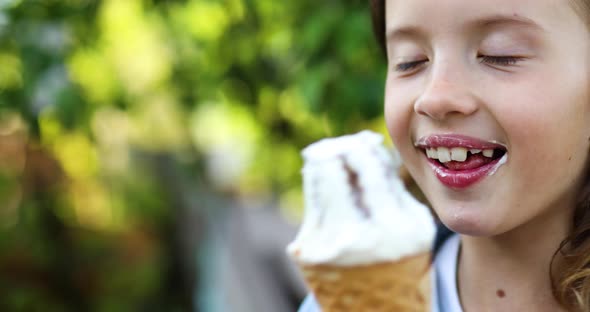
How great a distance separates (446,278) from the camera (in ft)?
5.29

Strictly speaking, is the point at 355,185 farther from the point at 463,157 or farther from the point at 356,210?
the point at 463,157

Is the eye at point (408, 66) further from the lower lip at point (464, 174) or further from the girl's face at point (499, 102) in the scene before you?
the lower lip at point (464, 174)

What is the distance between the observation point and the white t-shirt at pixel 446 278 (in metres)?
1.58

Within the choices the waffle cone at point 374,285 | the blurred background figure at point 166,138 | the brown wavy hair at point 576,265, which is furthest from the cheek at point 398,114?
the blurred background figure at point 166,138

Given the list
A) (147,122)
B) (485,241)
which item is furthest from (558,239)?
(147,122)

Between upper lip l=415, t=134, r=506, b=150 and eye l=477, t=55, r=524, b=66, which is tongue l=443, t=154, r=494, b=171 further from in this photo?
eye l=477, t=55, r=524, b=66

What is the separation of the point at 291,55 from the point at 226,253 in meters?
1.36

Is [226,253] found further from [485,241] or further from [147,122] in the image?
[485,241]

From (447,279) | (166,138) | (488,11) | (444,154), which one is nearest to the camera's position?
(488,11)

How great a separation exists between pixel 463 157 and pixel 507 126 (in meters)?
0.11

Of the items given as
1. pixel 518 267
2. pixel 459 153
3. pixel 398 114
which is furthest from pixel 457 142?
pixel 518 267

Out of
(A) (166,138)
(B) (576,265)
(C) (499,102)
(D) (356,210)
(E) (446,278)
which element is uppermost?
(C) (499,102)

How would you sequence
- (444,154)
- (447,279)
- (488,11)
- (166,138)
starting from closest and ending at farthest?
1. (488,11)
2. (444,154)
3. (447,279)
4. (166,138)

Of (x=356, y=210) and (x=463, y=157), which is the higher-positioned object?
(x=463, y=157)
